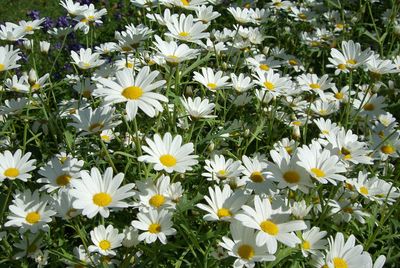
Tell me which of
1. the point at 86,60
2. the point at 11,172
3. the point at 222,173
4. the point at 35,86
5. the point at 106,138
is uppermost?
the point at 86,60

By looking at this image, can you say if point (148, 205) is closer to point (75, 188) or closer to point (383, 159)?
point (75, 188)

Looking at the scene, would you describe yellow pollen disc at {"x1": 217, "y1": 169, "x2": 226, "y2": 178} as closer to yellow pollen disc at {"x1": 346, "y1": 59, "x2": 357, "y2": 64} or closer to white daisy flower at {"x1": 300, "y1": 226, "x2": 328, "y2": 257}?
white daisy flower at {"x1": 300, "y1": 226, "x2": 328, "y2": 257}

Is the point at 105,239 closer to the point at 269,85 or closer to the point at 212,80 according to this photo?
the point at 212,80

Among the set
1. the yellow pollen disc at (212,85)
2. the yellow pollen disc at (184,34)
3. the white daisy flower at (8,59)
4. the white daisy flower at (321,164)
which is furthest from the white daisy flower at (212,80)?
the white daisy flower at (8,59)

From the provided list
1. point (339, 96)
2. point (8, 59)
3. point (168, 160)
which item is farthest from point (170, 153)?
point (339, 96)

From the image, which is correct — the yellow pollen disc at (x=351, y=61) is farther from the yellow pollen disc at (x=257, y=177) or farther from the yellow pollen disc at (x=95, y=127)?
the yellow pollen disc at (x=95, y=127)

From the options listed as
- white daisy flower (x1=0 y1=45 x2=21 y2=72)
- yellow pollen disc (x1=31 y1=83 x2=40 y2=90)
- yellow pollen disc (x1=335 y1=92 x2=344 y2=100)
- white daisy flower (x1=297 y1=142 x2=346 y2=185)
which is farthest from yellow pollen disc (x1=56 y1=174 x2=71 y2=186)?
yellow pollen disc (x1=335 y1=92 x2=344 y2=100)

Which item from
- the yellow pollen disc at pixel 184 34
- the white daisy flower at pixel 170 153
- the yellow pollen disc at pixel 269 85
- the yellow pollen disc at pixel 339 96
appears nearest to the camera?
the white daisy flower at pixel 170 153
